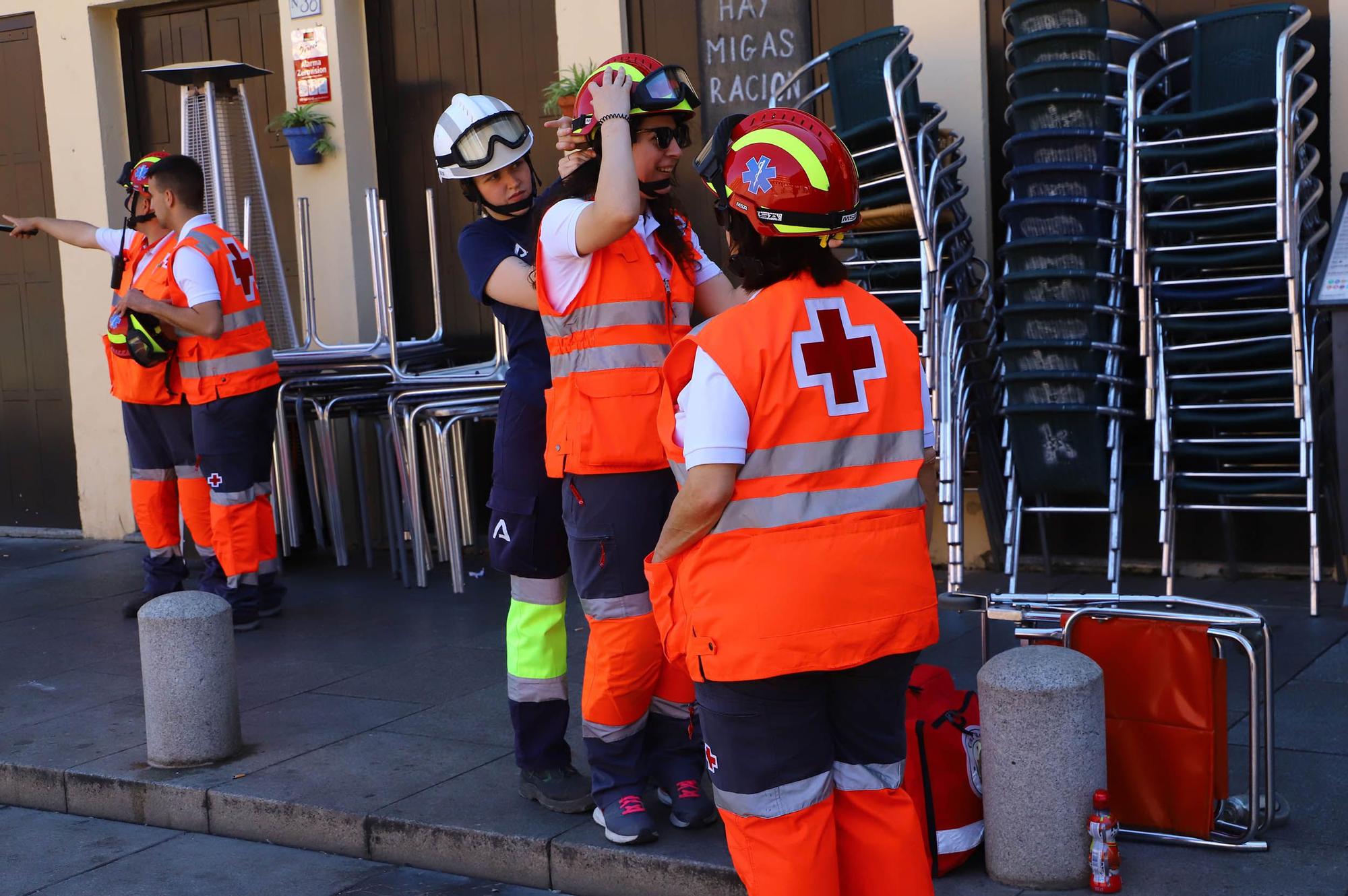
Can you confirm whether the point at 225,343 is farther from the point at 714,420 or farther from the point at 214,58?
the point at 714,420

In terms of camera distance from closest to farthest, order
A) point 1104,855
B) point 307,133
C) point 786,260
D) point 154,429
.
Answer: point 786,260 < point 1104,855 < point 154,429 < point 307,133

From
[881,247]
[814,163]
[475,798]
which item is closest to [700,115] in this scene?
[881,247]

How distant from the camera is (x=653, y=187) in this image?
4039 millimetres

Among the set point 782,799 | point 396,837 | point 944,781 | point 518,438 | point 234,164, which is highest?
point 234,164

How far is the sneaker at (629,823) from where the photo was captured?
13.6ft

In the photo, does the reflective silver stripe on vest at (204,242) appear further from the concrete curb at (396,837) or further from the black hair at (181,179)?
the concrete curb at (396,837)

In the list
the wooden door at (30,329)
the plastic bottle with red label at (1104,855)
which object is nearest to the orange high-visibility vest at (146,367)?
the wooden door at (30,329)

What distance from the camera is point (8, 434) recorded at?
1066 cm

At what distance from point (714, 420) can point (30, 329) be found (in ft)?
28.6

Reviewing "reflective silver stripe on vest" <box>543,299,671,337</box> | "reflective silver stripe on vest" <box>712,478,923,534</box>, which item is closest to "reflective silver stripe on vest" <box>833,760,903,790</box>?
"reflective silver stripe on vest" <box>712,478,923,534</box>

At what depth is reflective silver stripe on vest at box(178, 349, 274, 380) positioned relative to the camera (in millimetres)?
7043

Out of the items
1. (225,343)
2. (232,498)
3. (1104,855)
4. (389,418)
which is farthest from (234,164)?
(1104,855)

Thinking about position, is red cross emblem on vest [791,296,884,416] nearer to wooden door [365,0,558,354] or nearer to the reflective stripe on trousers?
the reflective stripe on trousers

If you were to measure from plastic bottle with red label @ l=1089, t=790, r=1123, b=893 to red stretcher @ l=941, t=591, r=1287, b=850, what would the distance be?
0.27 m
